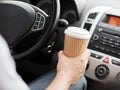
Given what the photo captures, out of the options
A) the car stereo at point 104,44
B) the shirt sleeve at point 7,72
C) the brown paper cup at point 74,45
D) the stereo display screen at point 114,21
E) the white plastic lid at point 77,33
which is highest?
the shirt sleeve at point 7,72

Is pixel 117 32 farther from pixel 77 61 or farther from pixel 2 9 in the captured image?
pixel 2 9

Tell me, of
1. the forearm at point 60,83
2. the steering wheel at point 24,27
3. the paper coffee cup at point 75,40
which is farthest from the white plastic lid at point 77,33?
the steering wheel at point 24,27

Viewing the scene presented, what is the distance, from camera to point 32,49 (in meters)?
1.49

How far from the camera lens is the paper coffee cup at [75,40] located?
1192 millimetres

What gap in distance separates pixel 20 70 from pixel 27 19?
487mm

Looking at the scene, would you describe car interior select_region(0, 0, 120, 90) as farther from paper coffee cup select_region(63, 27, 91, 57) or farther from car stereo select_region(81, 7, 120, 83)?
paper coffee cup select_region(63, 27, 91, 57)

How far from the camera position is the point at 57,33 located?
172cm

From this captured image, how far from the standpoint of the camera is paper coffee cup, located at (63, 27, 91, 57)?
1192 mm

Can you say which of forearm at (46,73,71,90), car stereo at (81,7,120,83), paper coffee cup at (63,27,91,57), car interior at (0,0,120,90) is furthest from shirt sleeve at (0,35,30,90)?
car stereo at (81,7,120,83)

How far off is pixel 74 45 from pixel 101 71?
0.42 meters

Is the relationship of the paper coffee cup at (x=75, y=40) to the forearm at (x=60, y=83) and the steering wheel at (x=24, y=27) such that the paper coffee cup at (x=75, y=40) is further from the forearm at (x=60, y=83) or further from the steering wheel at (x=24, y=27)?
the steering wheel at (x=24, y=27)

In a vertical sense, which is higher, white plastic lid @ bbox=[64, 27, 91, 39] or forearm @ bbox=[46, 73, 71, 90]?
white plastic lid @ bbox=[64, 27, 91, 39]

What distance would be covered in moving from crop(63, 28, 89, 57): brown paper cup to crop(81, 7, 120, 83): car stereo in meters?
0.34

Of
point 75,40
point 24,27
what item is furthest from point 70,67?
point 24,27
